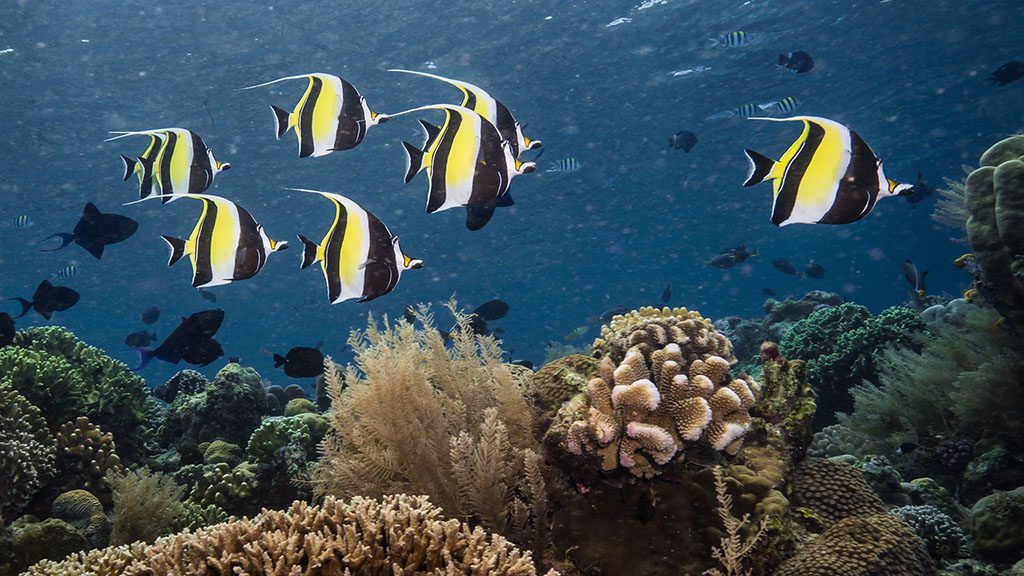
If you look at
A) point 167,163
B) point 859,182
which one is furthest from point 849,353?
point 167,163

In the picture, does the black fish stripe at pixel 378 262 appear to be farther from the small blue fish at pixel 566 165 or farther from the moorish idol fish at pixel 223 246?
the small blue fish at pixel 566 165

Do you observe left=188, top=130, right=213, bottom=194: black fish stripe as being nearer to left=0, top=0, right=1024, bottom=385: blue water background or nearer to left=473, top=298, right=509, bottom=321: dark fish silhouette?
left=473, top=298, right=509, bottom=321: dark fish silhouette

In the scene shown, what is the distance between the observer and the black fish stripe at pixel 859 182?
2.85m

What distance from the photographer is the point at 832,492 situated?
4.37 meters

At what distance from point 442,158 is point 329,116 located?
100 centimetres

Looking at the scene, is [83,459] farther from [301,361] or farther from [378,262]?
[378,262]

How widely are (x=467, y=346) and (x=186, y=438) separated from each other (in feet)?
17.4

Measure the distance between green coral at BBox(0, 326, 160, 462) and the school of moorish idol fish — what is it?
425cm

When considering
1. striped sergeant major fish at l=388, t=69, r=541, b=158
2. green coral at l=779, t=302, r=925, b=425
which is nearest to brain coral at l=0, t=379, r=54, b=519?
striped sergeant major fish at l=388, t=69, r=541, b=158

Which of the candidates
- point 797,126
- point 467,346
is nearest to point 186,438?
point 467,346

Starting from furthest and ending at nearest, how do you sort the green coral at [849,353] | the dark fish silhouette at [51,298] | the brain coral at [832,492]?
1. the green coral at [849,353]
2. the dark fish silhouette at [51,298]
3. the brain coral at [832,492]

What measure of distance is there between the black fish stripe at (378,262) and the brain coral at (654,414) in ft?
4.89

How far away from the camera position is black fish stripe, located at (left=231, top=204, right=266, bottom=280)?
3303mm

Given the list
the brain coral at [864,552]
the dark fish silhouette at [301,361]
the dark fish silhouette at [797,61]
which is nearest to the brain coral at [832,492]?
the brain coral at [864,552]
